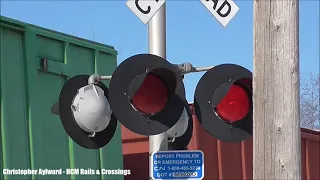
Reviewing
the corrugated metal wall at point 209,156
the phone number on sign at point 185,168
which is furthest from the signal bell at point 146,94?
the corrugated metal wall at point 209,156

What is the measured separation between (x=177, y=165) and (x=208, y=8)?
1.03 meters

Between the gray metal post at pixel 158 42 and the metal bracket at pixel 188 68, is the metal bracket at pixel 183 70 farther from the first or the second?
the gray metal post at pixel 158 42

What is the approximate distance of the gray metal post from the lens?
163 inches

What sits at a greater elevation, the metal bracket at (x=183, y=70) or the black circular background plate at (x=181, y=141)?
the metal bracket at (x=183, y=70)

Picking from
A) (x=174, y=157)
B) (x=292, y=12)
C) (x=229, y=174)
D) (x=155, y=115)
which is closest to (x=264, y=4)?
(x=292, y=12)

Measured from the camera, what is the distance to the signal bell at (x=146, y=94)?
3.61m

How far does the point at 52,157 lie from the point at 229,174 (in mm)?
4751

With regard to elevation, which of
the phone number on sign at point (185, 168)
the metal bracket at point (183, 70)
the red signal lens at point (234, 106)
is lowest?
the phone number on sign at point (185, 168)

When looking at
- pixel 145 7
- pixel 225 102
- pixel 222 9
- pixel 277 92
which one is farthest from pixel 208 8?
pixel 277 92

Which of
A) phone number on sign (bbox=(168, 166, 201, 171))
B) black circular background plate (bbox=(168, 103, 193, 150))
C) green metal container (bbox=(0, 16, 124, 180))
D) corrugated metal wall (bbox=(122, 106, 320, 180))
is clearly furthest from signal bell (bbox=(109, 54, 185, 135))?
corrugated metal wall (bbox=(122, 106, 320, 180))

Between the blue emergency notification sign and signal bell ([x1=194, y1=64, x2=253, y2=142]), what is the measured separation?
14.3 inches

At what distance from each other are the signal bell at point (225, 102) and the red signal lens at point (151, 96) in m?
0.24

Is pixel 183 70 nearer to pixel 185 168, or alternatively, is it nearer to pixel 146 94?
pixel 146 94

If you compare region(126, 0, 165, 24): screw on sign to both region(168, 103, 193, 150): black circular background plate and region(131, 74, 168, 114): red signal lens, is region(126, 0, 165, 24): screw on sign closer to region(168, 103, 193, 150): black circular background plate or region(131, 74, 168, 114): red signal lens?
region(131, 74, 168, 114): red signal lens
